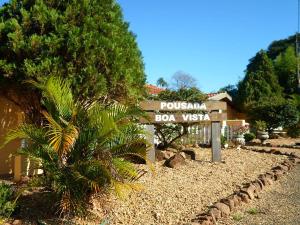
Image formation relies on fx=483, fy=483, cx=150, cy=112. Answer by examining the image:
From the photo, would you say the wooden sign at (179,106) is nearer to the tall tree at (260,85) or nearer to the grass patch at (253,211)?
the grass patch at (253,211)

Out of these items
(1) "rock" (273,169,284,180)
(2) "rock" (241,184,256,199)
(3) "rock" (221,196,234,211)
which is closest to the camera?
(3) "rock" (221,196,234,211)

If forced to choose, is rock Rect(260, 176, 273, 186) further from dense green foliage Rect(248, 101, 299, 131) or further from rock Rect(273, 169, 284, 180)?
dense green foliage Rect(248, 101, 299, 131)

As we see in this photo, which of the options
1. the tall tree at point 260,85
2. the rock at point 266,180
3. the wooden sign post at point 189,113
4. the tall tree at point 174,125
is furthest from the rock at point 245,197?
the tall tree at point 260,85

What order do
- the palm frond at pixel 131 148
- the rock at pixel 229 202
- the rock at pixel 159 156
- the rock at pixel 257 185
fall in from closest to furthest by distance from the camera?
the palm frond at pixel 131 148 < the rock at pixel 229 202 < the rock at pixel 257 185 < the rock at pixel 159 156

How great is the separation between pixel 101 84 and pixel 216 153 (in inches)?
187

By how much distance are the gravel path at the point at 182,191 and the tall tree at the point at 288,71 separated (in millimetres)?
24178

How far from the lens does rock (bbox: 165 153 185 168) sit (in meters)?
10.8

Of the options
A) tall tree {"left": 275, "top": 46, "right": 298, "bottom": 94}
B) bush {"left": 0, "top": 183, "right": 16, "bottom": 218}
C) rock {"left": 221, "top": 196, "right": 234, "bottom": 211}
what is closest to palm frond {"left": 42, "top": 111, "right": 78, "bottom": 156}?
bush {"left": 0, "top": 183, "right": 16, "bottom": 218}

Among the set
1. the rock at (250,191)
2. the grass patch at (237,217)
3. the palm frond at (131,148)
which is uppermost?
the palm frond at (131,148)

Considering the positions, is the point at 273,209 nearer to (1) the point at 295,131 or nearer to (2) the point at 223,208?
(2) the point at 223,208

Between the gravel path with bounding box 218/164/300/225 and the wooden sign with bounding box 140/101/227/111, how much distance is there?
2.82 m

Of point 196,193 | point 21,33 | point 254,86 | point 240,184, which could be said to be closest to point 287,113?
point 254,86

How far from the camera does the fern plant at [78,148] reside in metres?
6.52

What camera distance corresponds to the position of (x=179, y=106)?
11.8m
